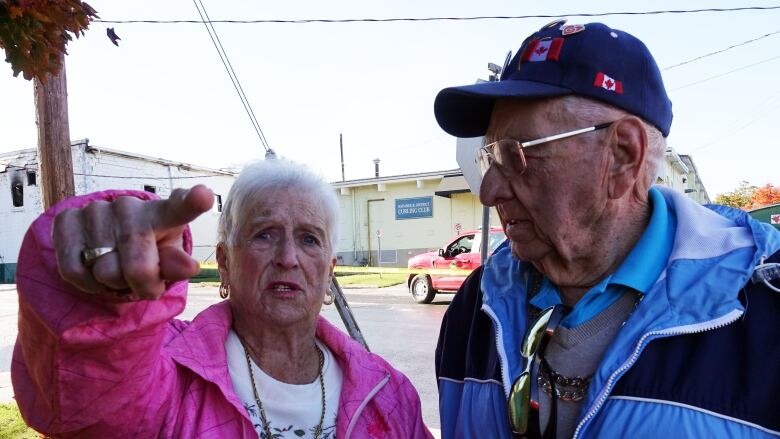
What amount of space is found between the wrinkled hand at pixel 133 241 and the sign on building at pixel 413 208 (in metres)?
24.1

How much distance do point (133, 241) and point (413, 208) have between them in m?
24.6

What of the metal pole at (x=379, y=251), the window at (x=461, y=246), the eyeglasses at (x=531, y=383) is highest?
the eyeglasses at (x=531, y=383)

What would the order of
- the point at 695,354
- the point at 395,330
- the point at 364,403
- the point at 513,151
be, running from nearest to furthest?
1. the point at 695,354
2. the point at 513,151
3. the point at 364,403
4. the point at 395,330

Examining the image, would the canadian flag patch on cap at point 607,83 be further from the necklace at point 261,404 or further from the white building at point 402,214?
the white building at point 402,214

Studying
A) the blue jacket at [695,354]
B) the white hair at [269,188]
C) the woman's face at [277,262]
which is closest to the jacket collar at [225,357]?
the woman's face at [277,262]

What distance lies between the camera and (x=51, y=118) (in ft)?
14.0

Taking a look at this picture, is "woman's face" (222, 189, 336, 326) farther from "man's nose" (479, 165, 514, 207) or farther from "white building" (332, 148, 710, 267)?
"white building" (332, 148, 710, 267)

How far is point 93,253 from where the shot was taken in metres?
0.82

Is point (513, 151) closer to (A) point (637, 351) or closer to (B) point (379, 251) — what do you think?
(A) point (637, 351)

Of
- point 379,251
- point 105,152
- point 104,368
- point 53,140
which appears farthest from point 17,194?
point 104,368

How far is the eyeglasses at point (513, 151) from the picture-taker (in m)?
1.45

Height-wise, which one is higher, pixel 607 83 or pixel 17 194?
pixel 17 194

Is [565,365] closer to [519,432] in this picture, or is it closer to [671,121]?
[519,432]

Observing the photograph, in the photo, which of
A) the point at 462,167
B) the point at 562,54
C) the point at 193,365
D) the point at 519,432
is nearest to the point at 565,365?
the point at 519,432
